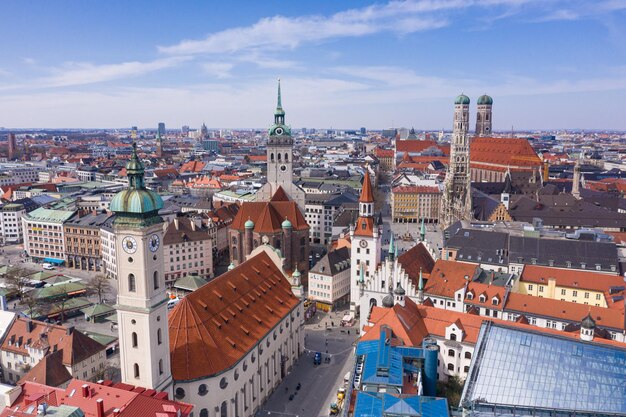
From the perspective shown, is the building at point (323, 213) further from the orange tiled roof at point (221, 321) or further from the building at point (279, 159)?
the orange tiled roof at point (221, 321)

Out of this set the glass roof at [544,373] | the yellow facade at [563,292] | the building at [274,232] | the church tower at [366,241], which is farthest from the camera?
the building at [274,232]

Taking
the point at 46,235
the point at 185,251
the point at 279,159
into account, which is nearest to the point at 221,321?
the point at 185,251

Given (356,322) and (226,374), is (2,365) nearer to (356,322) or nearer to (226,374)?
(226,374)

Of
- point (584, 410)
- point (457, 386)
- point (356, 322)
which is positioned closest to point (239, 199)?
point (356, 322)

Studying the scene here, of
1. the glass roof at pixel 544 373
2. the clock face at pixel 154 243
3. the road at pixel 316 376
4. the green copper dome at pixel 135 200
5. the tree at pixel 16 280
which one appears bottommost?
the road at pixel 316 376

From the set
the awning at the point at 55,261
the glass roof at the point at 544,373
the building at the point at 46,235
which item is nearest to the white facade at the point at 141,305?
the glass roof at the point at 544,373

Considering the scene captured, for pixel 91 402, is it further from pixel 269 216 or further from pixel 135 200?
pixel 269 216
